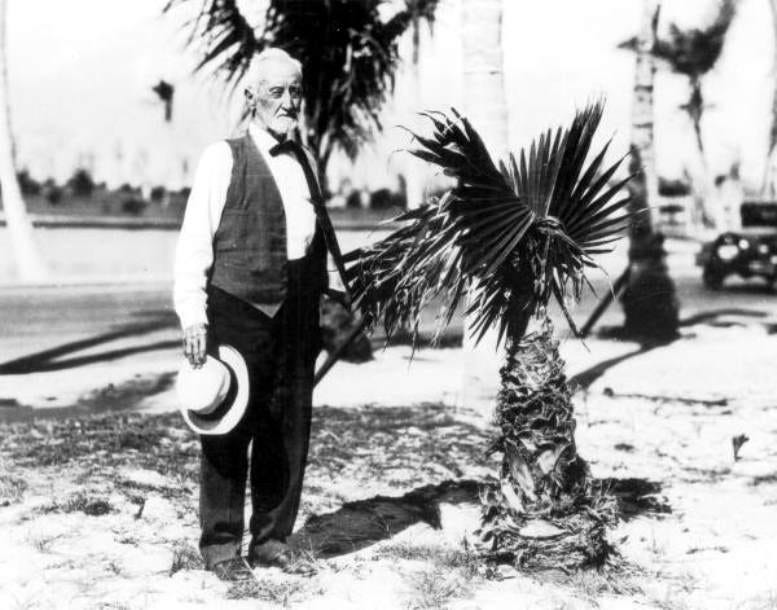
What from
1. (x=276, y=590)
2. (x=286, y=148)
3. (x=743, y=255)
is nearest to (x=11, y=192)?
(x=743, y=255)

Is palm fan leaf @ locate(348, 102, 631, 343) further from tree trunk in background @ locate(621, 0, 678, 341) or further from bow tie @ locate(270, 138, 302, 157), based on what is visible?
tree trunk in background @ locate(621, 0, 678, 341)

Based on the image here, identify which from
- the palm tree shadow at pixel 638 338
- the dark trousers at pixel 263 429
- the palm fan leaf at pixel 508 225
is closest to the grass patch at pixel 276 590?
the dark trousers at pixel 263 429

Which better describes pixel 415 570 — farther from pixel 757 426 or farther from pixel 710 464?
pixel 757 426

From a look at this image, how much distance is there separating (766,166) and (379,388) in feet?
61.0

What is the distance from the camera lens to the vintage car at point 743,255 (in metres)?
19.8

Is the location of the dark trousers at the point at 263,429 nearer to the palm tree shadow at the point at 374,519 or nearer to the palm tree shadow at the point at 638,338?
the palm tree shadow at the point at 374,519

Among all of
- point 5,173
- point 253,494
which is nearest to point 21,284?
point 5,173

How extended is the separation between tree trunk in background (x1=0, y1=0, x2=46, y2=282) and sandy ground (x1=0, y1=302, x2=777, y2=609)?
31.5 feet

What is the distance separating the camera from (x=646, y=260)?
13266mm

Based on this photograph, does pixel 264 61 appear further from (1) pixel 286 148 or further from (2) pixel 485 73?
(2) pixel 485 73

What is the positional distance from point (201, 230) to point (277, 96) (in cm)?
58

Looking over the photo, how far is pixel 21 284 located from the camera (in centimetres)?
2125

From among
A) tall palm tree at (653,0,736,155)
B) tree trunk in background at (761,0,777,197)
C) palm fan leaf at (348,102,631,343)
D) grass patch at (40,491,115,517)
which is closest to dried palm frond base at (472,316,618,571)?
palm fan leaf at (348,102,631,343)

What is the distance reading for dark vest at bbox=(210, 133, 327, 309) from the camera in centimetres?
401
